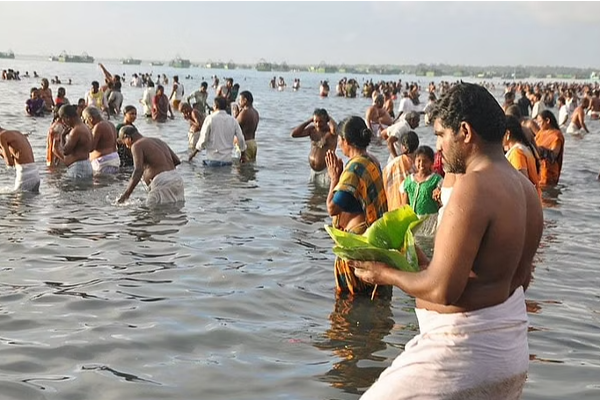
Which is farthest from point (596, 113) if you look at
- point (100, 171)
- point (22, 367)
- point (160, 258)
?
point (22, 367)

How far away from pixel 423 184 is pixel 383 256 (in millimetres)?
3430

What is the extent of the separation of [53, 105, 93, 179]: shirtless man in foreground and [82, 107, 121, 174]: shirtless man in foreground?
0.22 meters

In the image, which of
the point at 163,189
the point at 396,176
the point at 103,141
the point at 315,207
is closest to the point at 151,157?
the point at 163,189

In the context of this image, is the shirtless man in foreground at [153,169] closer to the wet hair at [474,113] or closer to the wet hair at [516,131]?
the wet hair at [516,131]

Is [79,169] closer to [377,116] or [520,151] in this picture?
[520,151]

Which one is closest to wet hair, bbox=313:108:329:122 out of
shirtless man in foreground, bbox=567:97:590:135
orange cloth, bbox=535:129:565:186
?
orange cloth, bbox=535:129:565:186

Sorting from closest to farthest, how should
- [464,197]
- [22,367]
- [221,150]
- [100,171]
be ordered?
[464,197]
[22,367]
[100,171]
[221,150]

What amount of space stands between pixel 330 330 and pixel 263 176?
7.96 meters

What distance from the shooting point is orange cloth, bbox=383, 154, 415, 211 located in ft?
21.6

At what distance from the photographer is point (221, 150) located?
512 inches

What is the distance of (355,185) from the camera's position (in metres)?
4.98

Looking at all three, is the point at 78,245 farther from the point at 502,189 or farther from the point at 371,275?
the point at 502,189

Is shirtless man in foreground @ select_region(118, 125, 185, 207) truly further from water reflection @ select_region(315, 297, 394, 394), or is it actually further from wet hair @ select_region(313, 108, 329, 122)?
water reflection @ select_region(315, 297, 394, 394)

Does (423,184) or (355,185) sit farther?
(423,184)
